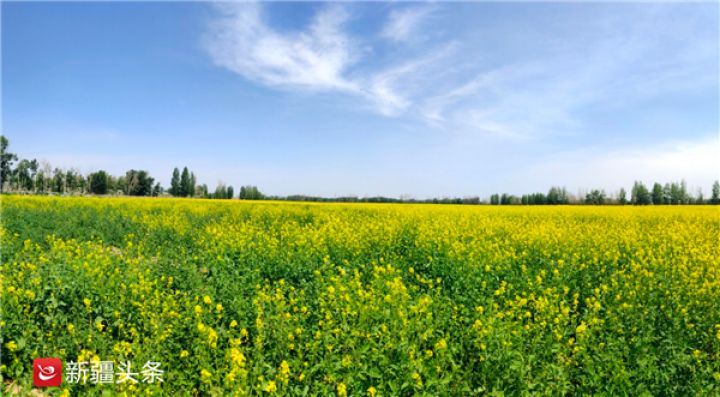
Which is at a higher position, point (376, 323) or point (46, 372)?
point (376, 323)

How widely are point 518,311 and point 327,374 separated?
112 inches

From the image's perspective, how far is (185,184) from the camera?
8425 centimetres

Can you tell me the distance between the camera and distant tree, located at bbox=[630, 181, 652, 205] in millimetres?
58216

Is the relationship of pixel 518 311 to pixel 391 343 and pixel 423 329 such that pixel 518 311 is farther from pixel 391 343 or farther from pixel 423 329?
pixel 391 343

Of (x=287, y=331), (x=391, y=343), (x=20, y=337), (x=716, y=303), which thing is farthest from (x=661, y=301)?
(x=20, y=337)

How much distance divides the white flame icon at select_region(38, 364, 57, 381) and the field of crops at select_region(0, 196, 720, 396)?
19 cm

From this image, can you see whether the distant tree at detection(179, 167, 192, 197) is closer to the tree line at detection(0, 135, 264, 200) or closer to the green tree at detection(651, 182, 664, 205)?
→ the tree line at detection(0, 135, 264, 200)

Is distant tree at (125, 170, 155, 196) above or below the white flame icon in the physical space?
above

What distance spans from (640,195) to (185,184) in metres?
90.3

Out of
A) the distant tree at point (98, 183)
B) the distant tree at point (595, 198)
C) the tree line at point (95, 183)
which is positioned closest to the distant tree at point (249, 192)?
the tree line at point (95, 183)

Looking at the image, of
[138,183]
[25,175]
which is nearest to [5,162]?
[25,175]

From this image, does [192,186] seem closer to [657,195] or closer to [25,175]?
[25,175]

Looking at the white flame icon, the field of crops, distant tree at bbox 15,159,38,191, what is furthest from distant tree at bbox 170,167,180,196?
the white flame icon

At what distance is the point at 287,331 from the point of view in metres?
4.37
